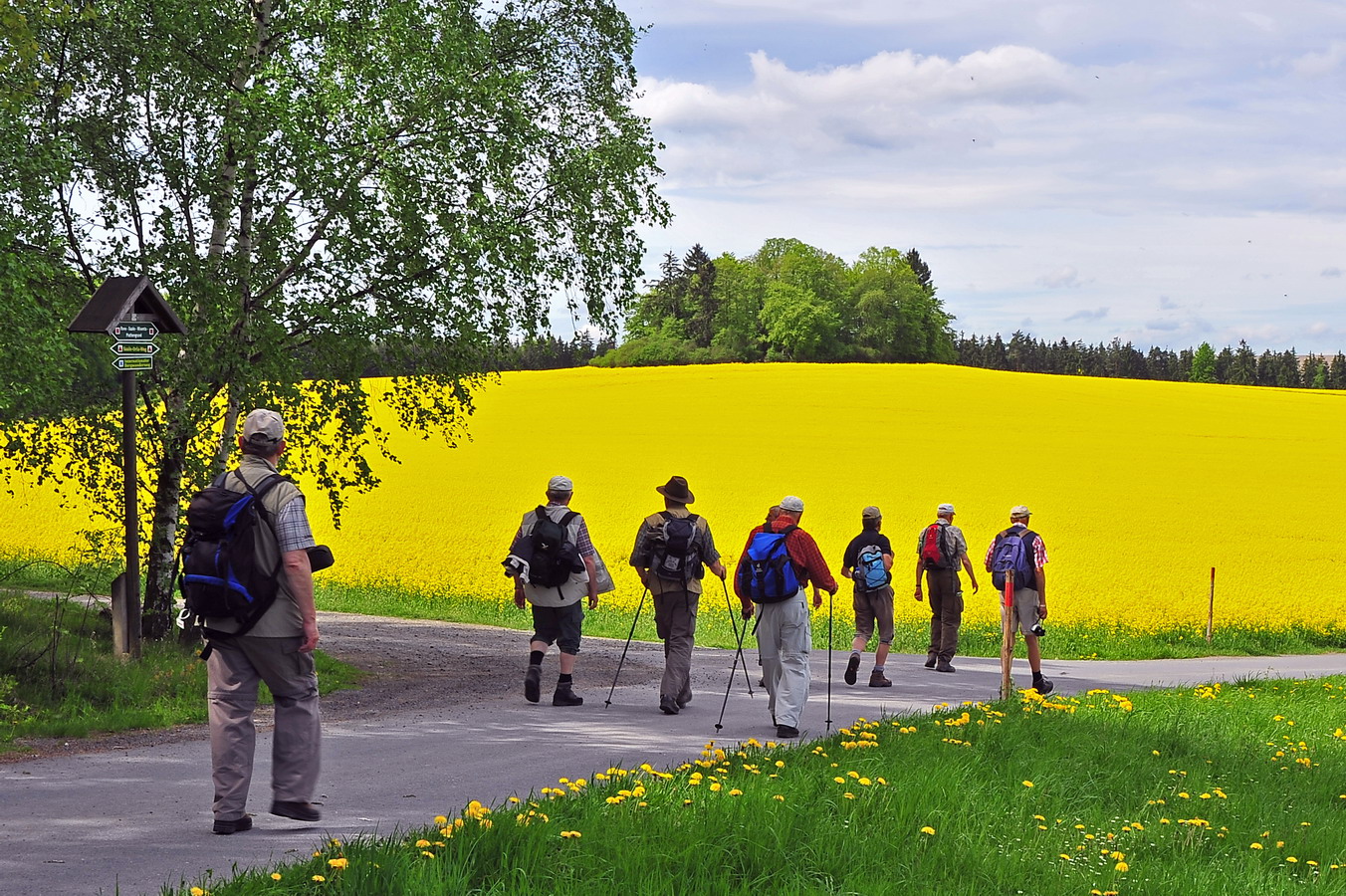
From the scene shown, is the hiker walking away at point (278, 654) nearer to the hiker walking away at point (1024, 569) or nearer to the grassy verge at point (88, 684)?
the grassy verge at point (88, 684)

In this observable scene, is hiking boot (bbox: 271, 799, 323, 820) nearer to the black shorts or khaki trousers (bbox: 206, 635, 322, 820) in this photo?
khaki trousers (bbox: 206, 635, 322, 820)

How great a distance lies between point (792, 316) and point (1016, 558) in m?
70.0

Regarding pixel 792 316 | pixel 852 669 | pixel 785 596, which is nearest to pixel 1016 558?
pixel 852 669

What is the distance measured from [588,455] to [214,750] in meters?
31.3

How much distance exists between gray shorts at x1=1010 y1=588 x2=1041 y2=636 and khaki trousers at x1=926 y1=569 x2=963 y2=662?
2085 mm

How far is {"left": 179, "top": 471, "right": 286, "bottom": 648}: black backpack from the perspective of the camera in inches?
262

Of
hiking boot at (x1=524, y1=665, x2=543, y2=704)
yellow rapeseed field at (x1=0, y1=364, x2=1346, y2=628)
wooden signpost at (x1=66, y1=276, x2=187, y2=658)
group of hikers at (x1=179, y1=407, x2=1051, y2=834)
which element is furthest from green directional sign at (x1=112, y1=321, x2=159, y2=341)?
yellow rapeseed field at (x1=0, y1=364, x2=1346, y2=628)

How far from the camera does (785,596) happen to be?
1037cm

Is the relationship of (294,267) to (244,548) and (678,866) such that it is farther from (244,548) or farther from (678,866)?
(678,866)

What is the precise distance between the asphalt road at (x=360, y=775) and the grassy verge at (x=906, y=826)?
576mm

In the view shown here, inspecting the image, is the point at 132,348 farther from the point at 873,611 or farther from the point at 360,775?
the point at 873,611

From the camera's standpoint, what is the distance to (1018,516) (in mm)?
13641

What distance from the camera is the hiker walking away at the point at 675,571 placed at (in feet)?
37.6

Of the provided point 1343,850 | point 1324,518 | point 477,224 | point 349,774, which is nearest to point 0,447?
point 477,224
